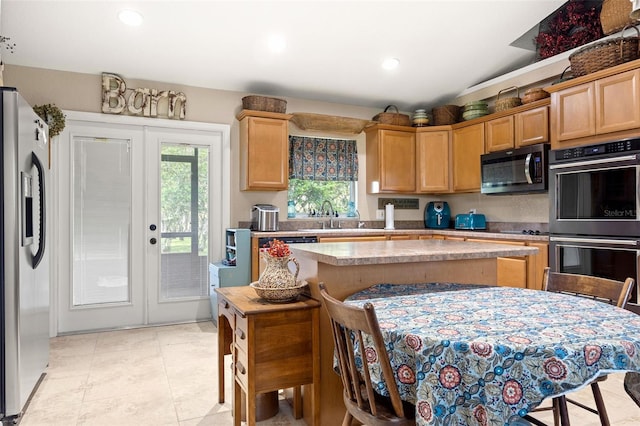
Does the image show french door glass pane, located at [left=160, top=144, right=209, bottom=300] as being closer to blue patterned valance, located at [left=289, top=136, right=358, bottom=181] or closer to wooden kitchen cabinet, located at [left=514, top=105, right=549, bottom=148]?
blue patterned valance, located at [left=289, top=136, right=358, bottom=181]

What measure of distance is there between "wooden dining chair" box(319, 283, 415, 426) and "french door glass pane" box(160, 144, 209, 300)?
3.25 metres

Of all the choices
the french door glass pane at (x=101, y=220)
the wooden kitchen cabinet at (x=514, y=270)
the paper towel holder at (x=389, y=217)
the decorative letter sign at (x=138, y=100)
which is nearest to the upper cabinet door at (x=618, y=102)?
the wooden kitchen cabinet at (x=514, y=270)

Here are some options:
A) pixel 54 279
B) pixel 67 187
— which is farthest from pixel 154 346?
pixel 67 187

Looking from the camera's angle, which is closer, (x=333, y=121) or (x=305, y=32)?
(x=305, y=32)

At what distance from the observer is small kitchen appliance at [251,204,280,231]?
14.6 ft

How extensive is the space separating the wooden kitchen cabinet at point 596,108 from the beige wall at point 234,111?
1.04 meters

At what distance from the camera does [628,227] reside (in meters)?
3.05

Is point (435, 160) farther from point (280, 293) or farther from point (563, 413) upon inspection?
point (563, 413)

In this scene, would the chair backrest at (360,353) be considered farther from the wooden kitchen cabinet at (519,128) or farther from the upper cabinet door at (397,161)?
the upper cabinet door at (397,161)

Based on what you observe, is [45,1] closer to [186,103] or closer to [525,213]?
[186,103]

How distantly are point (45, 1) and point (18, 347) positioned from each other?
2584 mm

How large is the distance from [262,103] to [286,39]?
790 millimetres

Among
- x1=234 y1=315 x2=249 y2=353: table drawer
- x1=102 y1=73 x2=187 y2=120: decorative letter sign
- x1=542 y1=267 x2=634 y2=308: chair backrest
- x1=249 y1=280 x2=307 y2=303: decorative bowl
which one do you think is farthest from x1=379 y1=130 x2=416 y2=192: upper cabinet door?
x1=234 y1=315 x2=249 y2=353: table drawer

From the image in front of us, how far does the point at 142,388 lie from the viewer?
106 inches
